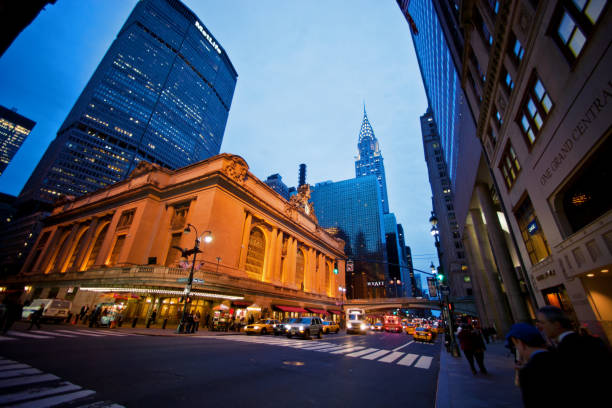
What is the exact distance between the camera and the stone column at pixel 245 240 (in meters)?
36.7

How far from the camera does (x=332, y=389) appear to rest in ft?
21.1

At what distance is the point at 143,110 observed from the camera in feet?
359

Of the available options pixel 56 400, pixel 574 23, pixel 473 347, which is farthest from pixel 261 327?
pixel 574 23

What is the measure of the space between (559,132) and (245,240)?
115ft

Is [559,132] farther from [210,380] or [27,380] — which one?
[27,380]

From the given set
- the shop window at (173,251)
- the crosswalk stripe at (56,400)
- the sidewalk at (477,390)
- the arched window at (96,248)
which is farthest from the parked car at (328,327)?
the arched window at (96,248)

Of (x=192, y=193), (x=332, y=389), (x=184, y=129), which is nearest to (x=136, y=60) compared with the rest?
(x=184, y=129)

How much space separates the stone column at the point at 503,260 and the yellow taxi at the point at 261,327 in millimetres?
22876

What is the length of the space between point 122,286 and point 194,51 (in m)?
154

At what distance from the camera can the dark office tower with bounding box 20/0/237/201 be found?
9400 centimetres

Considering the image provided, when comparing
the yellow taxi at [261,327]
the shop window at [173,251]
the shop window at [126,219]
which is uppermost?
the shop window at [126,219]

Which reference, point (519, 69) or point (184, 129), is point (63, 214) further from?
point (184, 129)

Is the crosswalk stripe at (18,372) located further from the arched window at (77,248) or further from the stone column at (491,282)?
the arched window at (77,248)

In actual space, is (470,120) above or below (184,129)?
below
